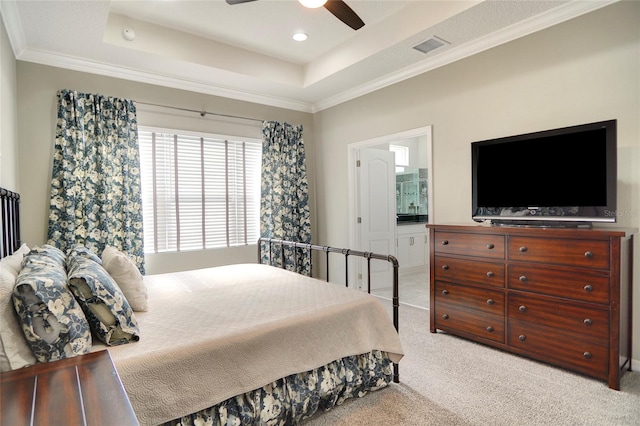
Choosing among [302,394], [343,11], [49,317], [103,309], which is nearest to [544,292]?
[302,394]

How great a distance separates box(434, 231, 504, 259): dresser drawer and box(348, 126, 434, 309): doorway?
1.94 feet

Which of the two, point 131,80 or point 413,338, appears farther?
point 131,80

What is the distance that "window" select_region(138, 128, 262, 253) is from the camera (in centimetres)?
389

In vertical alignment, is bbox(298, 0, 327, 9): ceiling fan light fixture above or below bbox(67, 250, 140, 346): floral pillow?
above

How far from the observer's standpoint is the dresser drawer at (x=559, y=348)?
2268 mm

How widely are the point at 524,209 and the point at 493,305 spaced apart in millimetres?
807

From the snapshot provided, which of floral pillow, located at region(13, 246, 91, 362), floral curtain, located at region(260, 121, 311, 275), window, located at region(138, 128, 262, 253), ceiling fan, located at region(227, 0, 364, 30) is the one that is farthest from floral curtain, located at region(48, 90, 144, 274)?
floral pillow, located at region(13, 246, 91, 362)

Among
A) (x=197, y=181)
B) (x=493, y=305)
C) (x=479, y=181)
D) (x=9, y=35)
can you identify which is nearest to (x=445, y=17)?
(x=479, y=181)

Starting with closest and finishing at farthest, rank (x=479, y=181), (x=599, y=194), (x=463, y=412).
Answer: (x=463, y=412), (x=599, y=194), (x=479, y=181)

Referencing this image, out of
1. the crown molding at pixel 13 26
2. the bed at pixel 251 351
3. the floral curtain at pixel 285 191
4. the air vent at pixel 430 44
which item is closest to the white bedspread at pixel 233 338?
the bed at pixel 251 351

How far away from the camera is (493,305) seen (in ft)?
9.11

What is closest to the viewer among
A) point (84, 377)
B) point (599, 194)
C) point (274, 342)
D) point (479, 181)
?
point (84, 377)

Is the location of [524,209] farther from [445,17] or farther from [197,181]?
[197,181]

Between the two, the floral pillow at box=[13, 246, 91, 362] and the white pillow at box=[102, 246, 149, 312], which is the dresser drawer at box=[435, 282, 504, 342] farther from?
the floral pillow at box=[13, 246, 91, 362]
